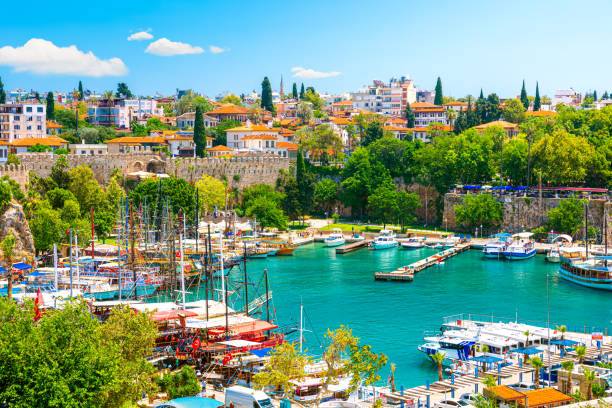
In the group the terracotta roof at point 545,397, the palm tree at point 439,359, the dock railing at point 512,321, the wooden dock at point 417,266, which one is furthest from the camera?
the wooden dock at point 417,266

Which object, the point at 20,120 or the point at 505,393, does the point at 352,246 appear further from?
the point at 20,120

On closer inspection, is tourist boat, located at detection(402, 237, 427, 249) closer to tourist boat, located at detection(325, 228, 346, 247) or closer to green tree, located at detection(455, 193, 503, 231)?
green tree, located at detection(455, 193, 503, 231)

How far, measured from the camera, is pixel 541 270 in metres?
52.1

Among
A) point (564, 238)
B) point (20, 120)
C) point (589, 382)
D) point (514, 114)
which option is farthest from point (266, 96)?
point (589, 382)

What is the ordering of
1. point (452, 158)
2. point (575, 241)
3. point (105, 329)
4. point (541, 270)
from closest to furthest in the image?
point (105, 329) < point (541, 270) < point (575, 241) < point (452, 158)

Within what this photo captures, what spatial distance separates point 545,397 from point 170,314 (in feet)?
49.0

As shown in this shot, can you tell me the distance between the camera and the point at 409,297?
4438cm

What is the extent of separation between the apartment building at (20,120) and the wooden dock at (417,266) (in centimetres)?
5019

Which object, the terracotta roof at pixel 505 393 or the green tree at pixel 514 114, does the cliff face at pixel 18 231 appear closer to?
the terracotta roof at pixel 505 393

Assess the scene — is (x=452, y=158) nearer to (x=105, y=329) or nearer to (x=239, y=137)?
(x=239, y=137)

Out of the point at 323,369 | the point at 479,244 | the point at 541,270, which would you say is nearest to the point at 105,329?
the point at 323,369

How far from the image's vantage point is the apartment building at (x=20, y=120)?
87.8m

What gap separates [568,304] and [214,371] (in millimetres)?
21221

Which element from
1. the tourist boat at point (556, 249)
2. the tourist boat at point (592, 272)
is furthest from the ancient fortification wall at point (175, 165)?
the tourist boat at point (592, 272)
